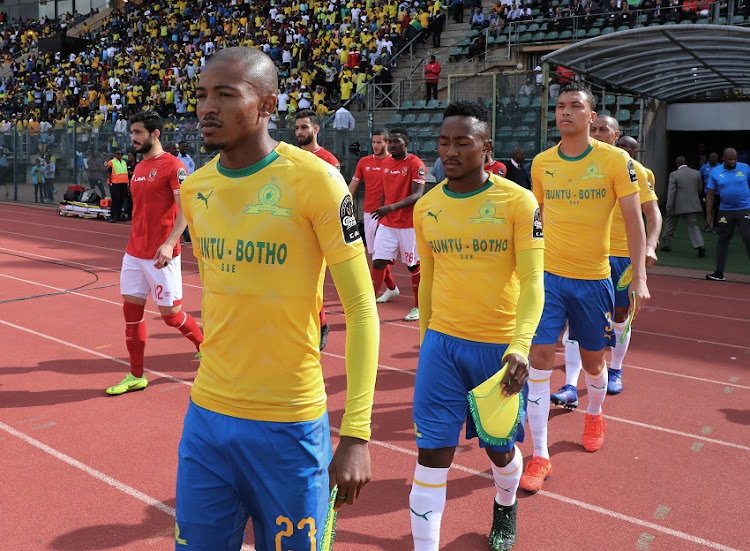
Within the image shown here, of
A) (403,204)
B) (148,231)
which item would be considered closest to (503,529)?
(148,231)

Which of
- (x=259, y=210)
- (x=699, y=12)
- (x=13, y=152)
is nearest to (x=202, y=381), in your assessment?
(x=259, y=210)

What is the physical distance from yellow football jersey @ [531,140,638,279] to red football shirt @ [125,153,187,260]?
118 inches

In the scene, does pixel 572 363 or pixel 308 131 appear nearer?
pixel 572 363

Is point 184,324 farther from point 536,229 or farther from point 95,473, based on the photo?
point 536,229

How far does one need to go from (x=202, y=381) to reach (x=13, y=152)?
27.2m

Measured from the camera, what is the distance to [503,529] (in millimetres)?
3600

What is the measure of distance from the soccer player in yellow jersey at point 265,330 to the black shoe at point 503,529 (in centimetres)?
160

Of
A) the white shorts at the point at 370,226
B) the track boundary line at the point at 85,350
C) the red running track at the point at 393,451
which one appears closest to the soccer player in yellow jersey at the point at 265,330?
the red running track at the point at 393,451

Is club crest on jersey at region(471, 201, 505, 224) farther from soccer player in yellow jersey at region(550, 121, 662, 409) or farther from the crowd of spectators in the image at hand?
the crowd of spectators

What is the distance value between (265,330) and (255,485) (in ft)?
1.56

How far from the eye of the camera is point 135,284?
5980 mm

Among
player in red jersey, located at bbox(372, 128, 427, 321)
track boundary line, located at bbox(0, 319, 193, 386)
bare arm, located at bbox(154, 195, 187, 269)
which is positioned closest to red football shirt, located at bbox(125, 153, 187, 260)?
bare arm, located at bbox(154, 195, 187, 269)

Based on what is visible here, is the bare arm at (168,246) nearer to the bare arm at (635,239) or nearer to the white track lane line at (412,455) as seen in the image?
the white track lane line at (412,455)

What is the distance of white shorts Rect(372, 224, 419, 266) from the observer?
9.11 meters
